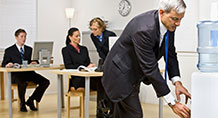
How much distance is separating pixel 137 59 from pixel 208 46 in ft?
2.42

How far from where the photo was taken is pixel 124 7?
24.2 ft

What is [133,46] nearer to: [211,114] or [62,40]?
[211,114]

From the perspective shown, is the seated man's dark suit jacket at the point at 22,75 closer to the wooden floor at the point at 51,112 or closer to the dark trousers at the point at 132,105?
the wooden floor at the point at 51,112

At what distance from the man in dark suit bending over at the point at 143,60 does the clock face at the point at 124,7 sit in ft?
14.3

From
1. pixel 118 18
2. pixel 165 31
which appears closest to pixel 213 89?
pixel 165 31

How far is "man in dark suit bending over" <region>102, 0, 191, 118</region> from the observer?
2.49m

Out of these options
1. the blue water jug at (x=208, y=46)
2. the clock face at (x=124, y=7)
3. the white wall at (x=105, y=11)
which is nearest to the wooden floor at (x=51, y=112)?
the white wall at (x=105, y=11)

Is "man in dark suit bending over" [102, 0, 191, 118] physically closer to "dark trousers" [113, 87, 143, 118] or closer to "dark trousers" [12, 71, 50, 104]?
"dark trousers" [113, 87, 143, 118]

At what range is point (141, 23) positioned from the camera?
2.63m

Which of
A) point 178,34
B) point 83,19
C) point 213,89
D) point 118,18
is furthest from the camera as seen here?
point 83,19

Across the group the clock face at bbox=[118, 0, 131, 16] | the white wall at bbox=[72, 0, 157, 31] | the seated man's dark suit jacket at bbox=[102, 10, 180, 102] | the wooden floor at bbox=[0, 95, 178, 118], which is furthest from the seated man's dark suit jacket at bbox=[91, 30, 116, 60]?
the seated man's dark suit jacket at bbox=[102, 10, 180, 102]

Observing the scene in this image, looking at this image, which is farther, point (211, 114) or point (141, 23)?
point (141, 23)

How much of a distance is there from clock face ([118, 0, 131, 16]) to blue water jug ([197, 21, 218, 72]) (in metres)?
5.13

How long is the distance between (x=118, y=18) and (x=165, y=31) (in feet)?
15.9
